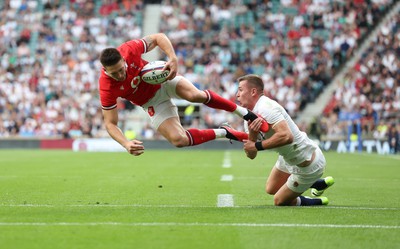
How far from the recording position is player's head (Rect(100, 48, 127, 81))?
355 inches

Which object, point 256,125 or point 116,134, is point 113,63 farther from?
point 256,125

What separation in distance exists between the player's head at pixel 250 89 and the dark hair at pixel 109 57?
1707mm

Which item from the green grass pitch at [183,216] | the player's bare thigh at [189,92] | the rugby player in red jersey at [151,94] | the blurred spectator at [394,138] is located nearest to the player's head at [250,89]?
the rugby player in red jersey at [151,94]

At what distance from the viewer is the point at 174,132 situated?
10.7 metres

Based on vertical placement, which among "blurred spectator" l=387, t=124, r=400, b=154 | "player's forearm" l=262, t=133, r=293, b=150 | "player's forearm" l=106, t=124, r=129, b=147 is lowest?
"blurred spectator" l=387, t=124, r=400, b=154

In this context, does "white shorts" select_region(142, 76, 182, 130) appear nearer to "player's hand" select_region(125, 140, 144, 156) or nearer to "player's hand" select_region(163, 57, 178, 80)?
"player's hand" select_region(163, 57, 178, 80)

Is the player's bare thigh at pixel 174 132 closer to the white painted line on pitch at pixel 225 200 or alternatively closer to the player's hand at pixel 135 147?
the white painted line on pitch at pixel 225 200

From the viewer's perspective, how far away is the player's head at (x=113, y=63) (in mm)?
9023

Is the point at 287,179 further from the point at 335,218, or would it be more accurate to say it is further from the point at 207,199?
the point at 335,218

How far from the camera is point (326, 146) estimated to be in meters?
34.5

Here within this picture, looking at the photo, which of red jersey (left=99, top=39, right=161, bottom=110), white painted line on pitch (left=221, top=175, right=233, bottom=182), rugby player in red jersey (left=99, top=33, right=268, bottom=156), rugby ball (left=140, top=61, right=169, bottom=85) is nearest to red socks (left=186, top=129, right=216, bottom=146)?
rugby player in red jersey (left=99, top=33, right=268, bottom=156)

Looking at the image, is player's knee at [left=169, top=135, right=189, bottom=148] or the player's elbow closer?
the player's elbow

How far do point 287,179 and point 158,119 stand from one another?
2.11 m

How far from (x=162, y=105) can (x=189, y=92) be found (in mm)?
836
